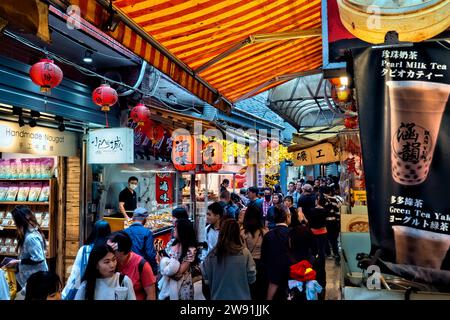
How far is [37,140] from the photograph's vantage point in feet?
25.2

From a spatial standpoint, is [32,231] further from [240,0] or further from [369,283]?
[369,283]

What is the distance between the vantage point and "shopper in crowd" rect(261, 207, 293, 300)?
16.6 feet

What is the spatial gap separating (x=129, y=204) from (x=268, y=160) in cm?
→ 1350

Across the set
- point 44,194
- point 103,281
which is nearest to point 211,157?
point 44,194

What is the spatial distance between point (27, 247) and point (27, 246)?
0.7 inches

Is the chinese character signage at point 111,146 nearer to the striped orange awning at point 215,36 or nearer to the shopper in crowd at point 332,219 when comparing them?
the striped orange awning at point 215,36

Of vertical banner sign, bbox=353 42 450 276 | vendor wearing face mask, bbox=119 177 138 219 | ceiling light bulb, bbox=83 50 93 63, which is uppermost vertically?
ceiling light bulb, bbox=83 50 93 63

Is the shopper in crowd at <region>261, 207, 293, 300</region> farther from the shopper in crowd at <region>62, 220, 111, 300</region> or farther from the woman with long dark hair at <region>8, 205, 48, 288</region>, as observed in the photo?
the woman with long dark hair at <region>8, 205, 48, 288</region>

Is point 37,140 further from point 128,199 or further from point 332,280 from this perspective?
point 332,280

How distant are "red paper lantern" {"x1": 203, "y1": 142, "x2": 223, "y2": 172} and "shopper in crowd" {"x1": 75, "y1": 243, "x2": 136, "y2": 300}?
6791 mm

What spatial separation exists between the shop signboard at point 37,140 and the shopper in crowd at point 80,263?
3.35 meters

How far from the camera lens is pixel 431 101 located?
79.7 inches

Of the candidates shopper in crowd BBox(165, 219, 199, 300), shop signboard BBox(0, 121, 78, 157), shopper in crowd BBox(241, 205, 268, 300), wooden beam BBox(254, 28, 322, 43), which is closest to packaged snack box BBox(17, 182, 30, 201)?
shop signboard BBox(0, 121, 78, 157)

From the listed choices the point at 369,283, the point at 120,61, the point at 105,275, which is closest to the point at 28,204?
the point at 120,61
